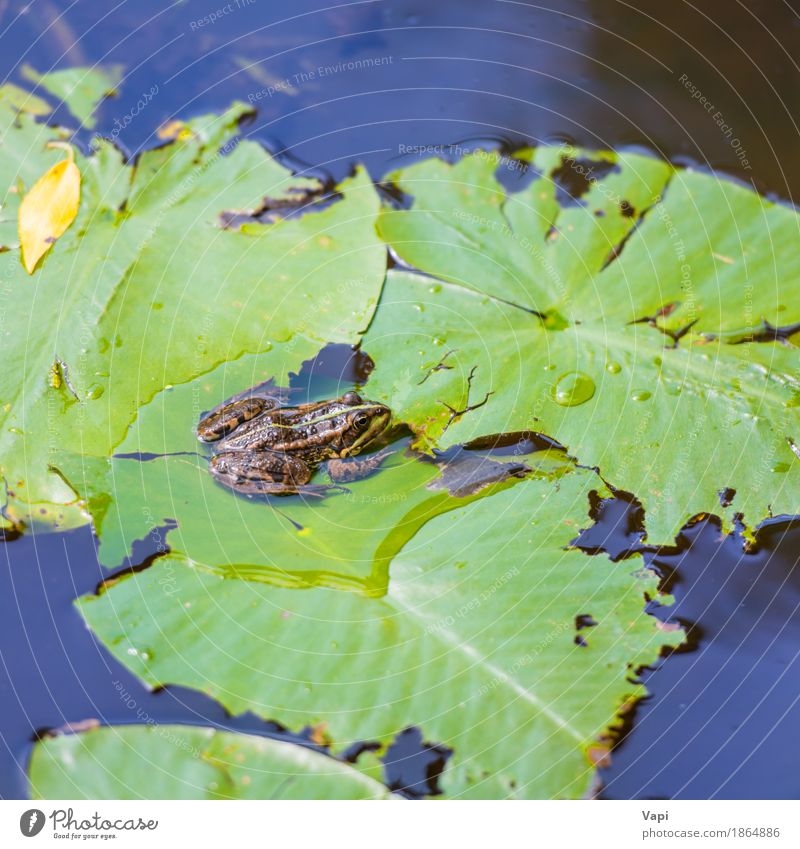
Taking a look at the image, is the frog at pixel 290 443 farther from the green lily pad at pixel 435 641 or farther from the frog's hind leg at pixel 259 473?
the green lily pad at pixel 435 641

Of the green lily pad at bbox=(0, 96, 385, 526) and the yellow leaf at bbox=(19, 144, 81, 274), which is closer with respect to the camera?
the green lily pad at bbox=(0, 96, 385, 526)

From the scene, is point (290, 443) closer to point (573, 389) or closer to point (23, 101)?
point (573, 389)

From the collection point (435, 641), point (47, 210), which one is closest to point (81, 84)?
point (47, 210)

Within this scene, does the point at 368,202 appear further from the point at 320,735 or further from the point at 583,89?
the point at 320,735

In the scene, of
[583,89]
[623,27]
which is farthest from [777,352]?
[623,27]

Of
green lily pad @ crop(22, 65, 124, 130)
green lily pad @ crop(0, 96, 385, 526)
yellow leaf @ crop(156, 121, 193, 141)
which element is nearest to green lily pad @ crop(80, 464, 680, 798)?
green lily pad @ crop(0, 96, 385, 526)

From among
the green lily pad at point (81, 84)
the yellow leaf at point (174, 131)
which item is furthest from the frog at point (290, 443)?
the green lily pad at point (81, 84)

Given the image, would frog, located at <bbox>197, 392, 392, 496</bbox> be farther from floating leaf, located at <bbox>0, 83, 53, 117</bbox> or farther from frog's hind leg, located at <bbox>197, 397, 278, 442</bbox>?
floating leaf, located at <bbox>0, 83, 53, 117</bbox>

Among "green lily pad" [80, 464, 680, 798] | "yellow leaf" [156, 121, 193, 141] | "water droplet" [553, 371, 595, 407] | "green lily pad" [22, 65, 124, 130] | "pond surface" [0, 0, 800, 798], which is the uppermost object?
"pond surface" [0, 0, 800, 798]
